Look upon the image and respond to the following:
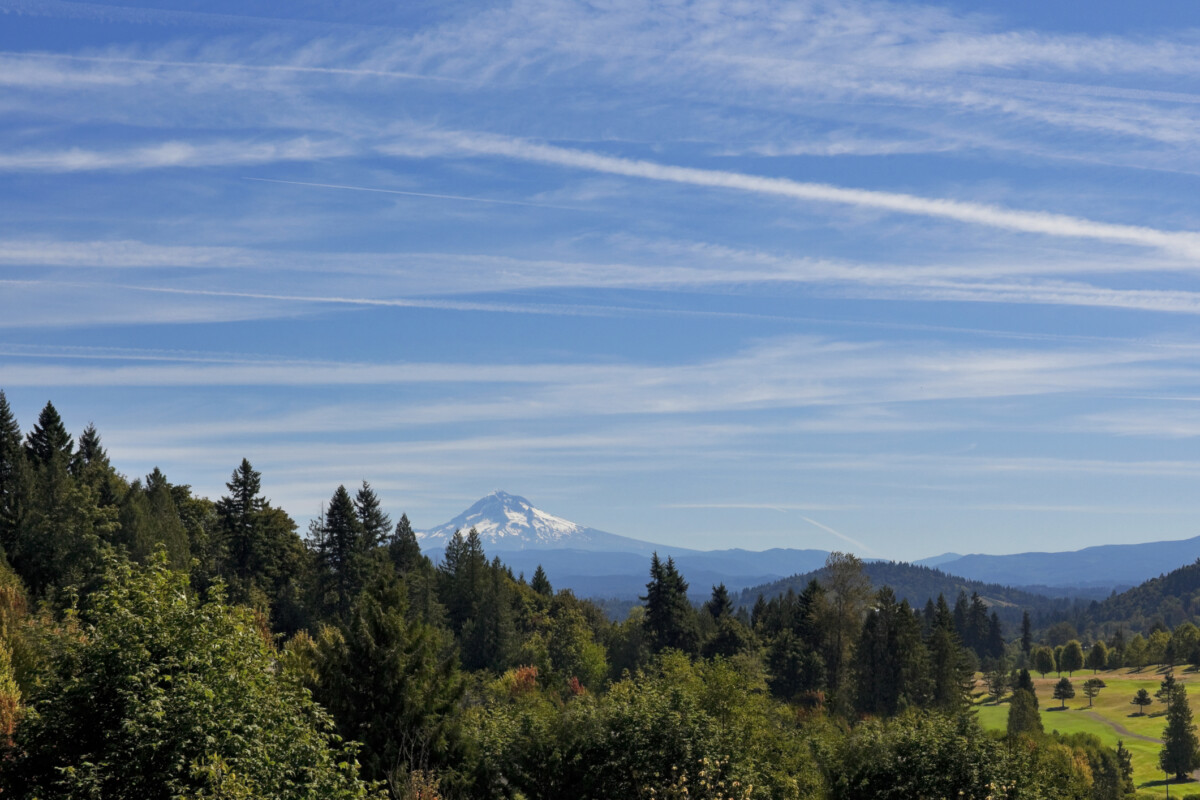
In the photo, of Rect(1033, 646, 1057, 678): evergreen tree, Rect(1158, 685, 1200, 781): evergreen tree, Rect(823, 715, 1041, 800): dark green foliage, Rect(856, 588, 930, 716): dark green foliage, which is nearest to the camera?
Rect(823, 715, 1041, 800): dark green foliage

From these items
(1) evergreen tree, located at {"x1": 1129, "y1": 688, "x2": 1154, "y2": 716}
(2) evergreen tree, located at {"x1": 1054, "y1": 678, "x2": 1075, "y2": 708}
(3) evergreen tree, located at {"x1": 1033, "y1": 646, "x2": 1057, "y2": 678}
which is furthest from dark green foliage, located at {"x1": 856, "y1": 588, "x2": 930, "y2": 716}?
(3) evergreen tree, located at {"x1": 1033, "y1": 646, "x2": 1057, "y2": 678}

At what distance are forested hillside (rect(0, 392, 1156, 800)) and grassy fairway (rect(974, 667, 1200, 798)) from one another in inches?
632

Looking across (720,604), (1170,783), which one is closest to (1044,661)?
(1170,783)

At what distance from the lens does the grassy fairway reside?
11312 cm

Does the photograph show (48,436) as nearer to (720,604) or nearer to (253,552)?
(253,552)

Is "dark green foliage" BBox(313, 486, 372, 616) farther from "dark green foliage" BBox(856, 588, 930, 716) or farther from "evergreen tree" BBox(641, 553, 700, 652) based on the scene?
"dark green foliage" BBox(856, 588, 930, 716)

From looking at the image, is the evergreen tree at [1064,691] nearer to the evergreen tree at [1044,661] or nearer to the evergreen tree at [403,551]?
the evergreen tree at [1044,661]

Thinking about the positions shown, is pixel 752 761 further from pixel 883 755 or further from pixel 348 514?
pixel 348 514

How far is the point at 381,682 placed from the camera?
1499 inches

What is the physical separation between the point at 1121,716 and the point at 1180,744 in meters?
36.6

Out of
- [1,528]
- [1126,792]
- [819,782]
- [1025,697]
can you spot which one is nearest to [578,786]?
[819,782]

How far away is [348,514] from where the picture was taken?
9456 centimetres

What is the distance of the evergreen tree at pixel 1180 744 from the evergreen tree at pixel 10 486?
391ft

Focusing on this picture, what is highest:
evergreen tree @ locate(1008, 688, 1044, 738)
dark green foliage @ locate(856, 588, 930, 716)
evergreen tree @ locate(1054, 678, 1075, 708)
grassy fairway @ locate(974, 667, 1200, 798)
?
dark green foliage @ locate(856, 588, 930, 716)
